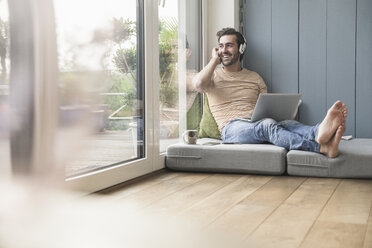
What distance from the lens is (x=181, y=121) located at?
3.27 metres

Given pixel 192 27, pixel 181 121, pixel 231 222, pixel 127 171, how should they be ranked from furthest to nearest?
1. pixel 192 27
2. pixel 181 121
3. pixel 127 171
4. pixel 231 222

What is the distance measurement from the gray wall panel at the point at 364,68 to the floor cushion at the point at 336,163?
0.88m

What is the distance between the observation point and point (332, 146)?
2539 millimetres

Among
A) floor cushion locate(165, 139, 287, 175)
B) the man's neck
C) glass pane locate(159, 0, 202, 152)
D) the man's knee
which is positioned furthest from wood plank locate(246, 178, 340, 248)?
the man's neck

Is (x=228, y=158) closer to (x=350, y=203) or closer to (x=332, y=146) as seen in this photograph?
(x=332, y=146)

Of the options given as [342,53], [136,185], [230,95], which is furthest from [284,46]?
[136,185]

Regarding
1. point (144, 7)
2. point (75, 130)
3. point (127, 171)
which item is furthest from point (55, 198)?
point (144, 7)

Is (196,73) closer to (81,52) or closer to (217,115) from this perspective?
(217,115)

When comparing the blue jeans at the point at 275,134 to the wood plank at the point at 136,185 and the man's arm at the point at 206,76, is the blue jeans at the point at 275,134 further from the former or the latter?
the wood plank at the point at 136,185

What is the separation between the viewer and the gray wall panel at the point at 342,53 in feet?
11.5

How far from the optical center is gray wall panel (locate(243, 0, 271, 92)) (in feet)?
12.2

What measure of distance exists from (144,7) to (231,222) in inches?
63.0

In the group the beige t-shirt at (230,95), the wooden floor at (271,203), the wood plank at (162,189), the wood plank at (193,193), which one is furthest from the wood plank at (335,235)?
the beige t-shirt at (230,95)

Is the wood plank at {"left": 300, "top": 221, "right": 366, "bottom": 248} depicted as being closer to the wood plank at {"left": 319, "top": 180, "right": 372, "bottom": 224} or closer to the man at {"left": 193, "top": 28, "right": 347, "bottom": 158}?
the wood plank at {"left": 319, "top": 180, "right": 372, "bottom": 224}
